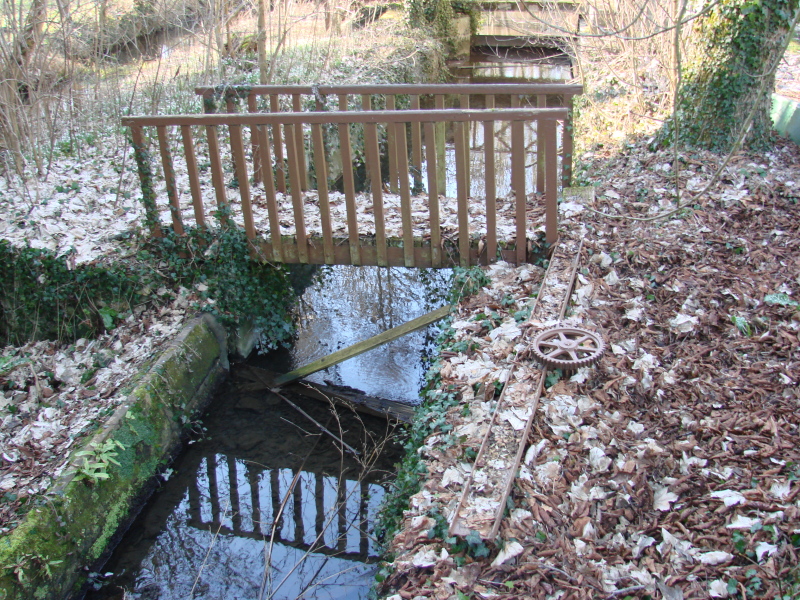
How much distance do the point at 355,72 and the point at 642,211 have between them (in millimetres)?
7484

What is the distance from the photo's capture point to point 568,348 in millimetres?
3777

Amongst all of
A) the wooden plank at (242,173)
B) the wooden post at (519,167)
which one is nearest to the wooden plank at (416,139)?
the wooden post at (519,167)

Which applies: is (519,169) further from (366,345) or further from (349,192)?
(366,345)

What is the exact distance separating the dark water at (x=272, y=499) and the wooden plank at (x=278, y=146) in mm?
1756

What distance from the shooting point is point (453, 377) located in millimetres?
3939

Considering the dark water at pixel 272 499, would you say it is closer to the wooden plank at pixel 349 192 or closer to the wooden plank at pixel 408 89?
the wooden plank at pixel 349 192

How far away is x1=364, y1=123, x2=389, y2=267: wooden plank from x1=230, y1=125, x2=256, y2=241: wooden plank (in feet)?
3.69

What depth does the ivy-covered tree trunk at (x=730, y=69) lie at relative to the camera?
22.0 ft

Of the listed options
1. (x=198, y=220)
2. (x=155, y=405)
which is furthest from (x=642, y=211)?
(x=155, y=405)

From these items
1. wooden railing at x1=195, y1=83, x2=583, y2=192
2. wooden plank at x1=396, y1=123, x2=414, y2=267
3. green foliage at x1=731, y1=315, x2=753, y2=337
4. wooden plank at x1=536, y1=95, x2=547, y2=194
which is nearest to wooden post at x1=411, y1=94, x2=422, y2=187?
wooden railing at x1=195, y1=83, x2=583, y2=192

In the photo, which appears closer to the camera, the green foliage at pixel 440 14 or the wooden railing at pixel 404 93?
the wooden railing at pixel 404 93

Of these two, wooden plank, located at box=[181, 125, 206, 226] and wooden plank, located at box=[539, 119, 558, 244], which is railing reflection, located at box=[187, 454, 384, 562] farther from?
wooden plank, located at box=[539, 119, 558, 244]

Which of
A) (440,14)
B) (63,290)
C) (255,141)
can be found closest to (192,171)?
(255,141)

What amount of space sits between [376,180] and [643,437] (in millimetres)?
2801
